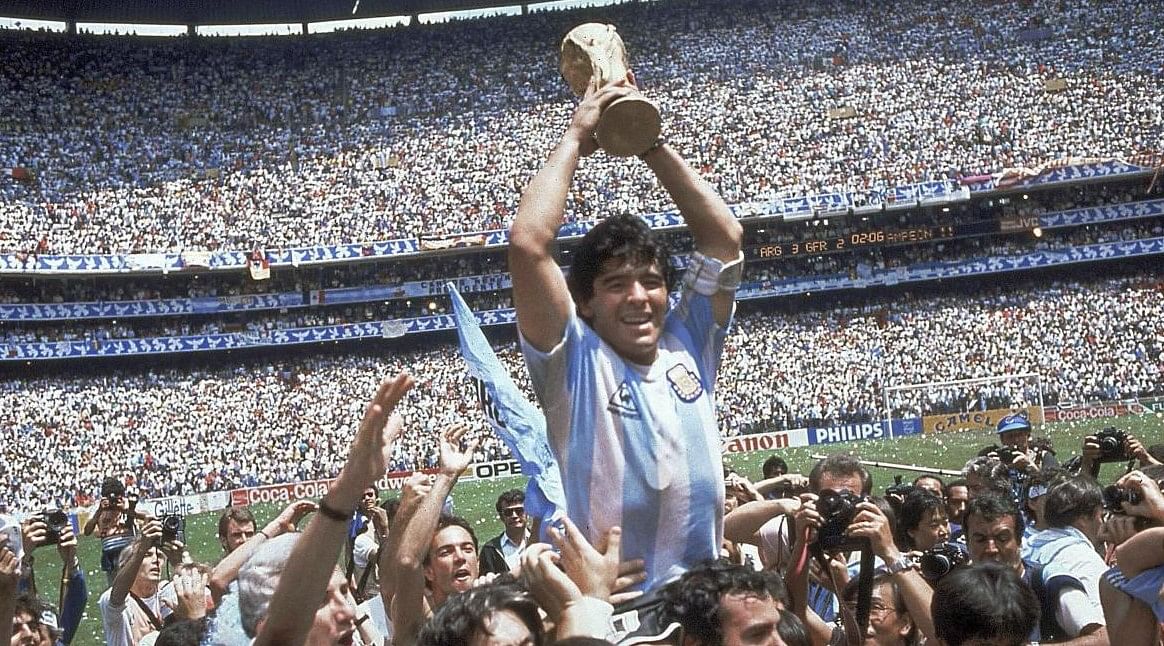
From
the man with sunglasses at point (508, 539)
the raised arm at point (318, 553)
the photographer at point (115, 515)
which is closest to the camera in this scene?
the raised arm at point (318, 553)

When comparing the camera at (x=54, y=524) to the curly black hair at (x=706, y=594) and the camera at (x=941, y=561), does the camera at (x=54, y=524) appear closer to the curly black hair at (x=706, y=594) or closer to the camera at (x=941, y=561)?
the curly black hair at (x=706, y=594)

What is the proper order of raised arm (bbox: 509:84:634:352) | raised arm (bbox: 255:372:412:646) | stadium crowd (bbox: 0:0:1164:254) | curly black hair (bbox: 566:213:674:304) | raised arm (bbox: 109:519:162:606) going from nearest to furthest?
raised arm (bbox: 255:372:412:646), raised arm (bbox: 509:84:634:352), curly black hair (bbox: 566:213:674:304), raised arm (bbox: 109:519:162:606), stadium crowd (bbox: 0:0:1164:254)

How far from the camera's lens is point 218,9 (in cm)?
5703

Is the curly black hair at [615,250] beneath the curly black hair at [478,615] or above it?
above

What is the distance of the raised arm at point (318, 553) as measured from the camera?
9.42ft

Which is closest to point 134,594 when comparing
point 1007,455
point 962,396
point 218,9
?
point 1007,455

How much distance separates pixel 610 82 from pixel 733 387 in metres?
37.1

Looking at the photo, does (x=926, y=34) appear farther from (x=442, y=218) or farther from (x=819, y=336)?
(x=442, y=218)

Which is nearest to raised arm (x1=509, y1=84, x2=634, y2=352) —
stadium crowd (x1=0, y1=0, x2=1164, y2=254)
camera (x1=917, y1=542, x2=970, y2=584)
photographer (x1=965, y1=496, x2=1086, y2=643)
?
camera (x1=917, y1=542, x2=970, y2=584)

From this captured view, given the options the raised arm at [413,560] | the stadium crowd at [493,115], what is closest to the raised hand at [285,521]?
the raised arm at [413,560]

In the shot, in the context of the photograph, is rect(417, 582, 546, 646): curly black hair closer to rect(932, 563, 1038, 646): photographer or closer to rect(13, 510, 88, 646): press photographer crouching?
rect(932, 563, 1038, 646): photographer

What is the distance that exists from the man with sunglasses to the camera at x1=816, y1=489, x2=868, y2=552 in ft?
8.25

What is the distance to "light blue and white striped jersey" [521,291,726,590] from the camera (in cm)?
333

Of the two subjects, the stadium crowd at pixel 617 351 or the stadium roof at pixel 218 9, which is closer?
the stadium crowd at pixel 617 351
